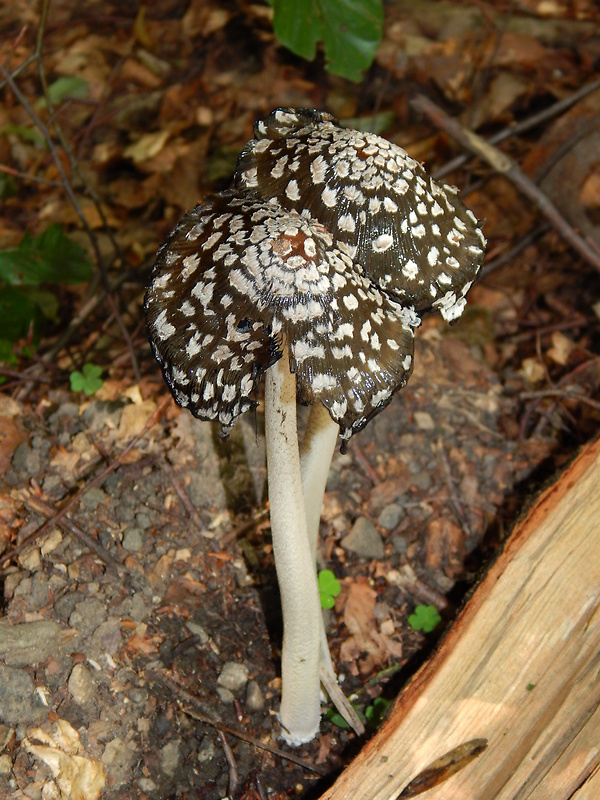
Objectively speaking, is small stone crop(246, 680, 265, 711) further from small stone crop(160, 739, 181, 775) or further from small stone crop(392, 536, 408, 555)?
small stone crop(392, 536, 408, 555)

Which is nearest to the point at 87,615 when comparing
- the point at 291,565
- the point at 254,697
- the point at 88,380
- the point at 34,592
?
the point at 34,592

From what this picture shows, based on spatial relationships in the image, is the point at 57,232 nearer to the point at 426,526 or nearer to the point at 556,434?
the point at 426,526

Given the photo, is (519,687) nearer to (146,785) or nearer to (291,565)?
(291,565)

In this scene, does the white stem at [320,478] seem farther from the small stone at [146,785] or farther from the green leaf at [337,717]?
the small stone at [146,785]

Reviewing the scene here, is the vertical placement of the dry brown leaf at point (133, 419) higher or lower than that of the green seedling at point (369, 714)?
higher

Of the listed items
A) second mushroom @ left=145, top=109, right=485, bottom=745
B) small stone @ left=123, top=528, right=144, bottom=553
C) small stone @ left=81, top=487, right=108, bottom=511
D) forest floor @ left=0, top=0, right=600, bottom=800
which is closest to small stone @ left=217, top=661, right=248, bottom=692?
forest floor @ left=0, top=0, right=600, bottom=800

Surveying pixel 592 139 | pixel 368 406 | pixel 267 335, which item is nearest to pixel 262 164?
pixel 267 335

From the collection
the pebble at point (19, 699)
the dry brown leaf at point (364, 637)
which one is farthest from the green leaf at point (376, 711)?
the pebble at point (19, 699)
